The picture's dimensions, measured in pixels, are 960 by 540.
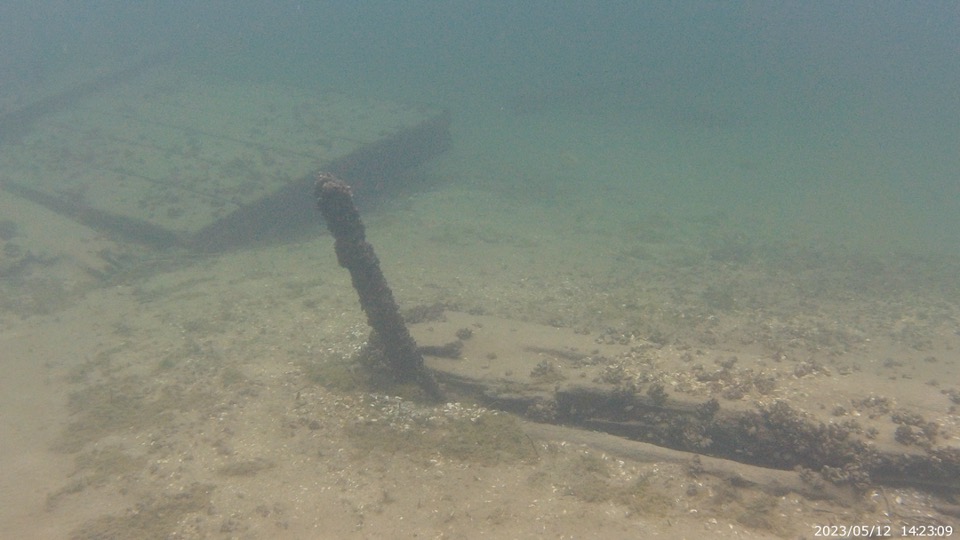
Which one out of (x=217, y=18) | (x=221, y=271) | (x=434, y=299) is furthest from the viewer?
(x=217, y=18)

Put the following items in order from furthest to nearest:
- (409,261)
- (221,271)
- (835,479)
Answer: (409,261) < (221,271) < (835,479)

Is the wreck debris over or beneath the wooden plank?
over

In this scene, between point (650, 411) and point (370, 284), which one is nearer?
point (650, 411)

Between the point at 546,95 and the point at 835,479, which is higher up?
the point at 546,95

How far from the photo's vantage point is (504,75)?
47.7 metres

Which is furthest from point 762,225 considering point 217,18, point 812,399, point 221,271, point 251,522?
point 217,18

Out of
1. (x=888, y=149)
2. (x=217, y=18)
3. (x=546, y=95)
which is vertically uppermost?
(x=217, y=18)

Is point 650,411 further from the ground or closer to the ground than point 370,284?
closer to the ground

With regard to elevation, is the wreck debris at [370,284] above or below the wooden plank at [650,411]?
above

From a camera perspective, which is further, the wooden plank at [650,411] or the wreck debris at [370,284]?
the wreck debris at [370,284]

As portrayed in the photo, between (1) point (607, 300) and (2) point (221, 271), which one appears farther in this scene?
(2) point (221, 271)

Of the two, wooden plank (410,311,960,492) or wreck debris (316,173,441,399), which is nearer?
wooden plank (410,311,960,492)

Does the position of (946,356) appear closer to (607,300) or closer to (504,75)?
(607,300)

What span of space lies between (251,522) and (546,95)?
120 ft
